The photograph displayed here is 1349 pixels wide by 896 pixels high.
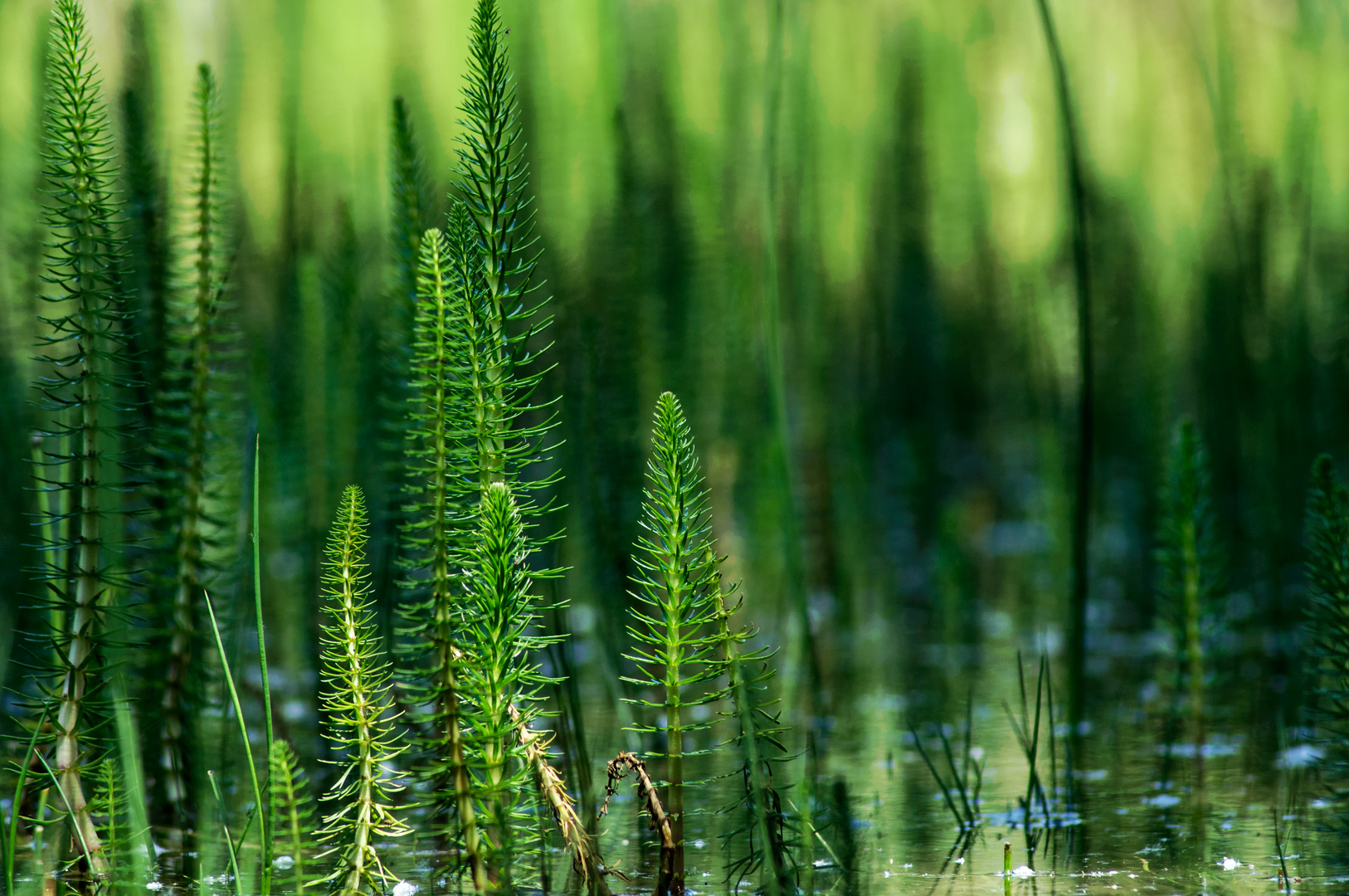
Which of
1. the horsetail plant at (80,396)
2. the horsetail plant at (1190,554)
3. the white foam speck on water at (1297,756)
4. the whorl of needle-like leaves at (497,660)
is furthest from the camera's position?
the horsetail plant at (1190,554)

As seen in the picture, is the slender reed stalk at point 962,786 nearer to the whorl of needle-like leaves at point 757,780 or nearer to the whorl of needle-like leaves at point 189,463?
the whorl of needle-like leaves at point 757,780

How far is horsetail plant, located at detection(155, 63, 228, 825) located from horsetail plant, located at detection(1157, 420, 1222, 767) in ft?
4.01

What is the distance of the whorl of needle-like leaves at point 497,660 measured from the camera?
879 millimetres

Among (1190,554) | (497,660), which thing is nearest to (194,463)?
(497,660)

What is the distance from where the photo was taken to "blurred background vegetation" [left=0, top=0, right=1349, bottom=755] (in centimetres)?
197

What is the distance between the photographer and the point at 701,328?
8.41 ft

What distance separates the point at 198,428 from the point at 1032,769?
3.04ft

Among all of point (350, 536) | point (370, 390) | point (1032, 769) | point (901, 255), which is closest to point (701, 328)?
point (370, 390)

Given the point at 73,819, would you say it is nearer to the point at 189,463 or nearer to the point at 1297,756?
the point at 189,463

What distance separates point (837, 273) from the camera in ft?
10.6

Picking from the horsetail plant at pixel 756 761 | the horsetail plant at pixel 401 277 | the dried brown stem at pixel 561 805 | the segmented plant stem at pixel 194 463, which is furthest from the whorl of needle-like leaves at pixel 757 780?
the segmented plant stem at pixel 194 463

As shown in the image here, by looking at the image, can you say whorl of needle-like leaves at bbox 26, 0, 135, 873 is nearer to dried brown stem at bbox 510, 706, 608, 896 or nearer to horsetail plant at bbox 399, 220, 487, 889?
horsetail plant at bbox 399, 220, 487, 889

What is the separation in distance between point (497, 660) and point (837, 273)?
2496 millimetres

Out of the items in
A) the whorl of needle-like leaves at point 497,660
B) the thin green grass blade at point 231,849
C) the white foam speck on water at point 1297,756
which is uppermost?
the whorl of needle-like leaves at point 497,660
